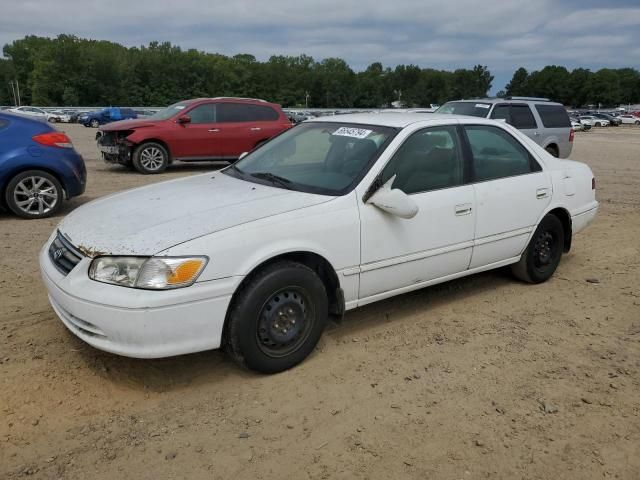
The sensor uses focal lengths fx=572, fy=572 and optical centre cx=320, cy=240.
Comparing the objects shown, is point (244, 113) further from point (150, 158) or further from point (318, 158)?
point (318, 158)

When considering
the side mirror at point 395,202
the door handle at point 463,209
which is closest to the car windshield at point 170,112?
the door handle at point 463,209

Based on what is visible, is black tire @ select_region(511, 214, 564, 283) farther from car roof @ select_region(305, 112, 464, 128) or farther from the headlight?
the headlight

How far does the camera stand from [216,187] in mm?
4121

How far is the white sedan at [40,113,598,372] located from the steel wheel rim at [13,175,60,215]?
3.83m

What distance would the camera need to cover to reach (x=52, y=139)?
7574mm

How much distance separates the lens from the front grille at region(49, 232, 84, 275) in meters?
3.35

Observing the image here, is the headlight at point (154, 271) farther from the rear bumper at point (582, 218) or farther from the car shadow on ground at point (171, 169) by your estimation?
the car shadow on ground at point (171, 169)

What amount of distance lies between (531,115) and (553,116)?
0.83 metres

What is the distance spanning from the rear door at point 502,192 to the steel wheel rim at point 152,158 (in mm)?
9140

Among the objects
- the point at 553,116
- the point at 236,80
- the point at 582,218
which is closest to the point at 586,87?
the point at 236,80

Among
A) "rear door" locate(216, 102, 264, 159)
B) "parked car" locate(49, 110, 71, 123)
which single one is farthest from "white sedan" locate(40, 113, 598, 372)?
"parked car" locate(49, 110, 71, 123)

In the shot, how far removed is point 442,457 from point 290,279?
129 centimetres

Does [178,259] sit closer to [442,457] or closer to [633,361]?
[442,457]

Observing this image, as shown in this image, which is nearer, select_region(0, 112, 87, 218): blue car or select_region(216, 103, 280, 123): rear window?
select_region(0, 112, 87, 218): blue car
